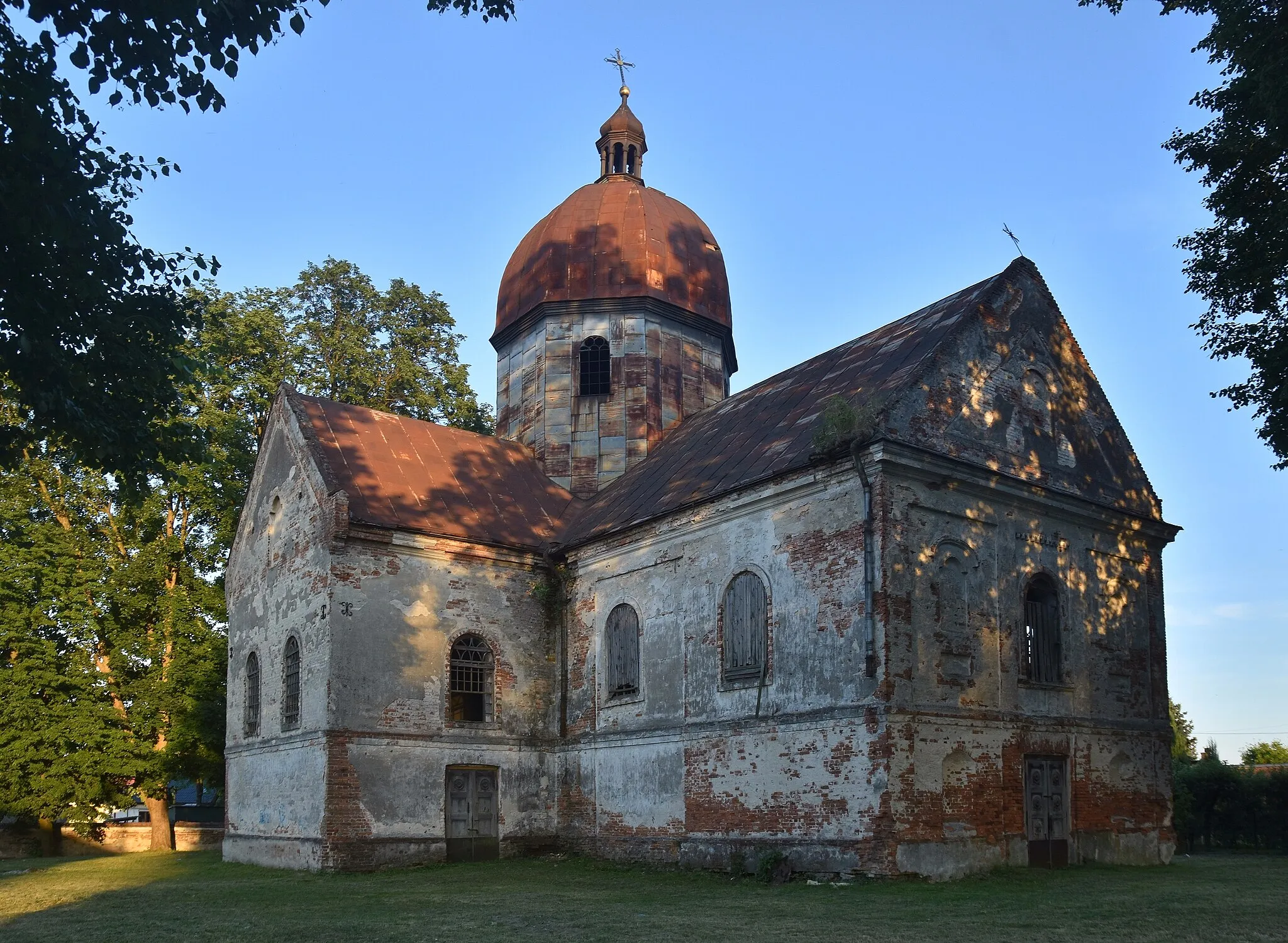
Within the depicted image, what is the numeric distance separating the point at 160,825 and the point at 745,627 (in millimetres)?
Answer: 20189

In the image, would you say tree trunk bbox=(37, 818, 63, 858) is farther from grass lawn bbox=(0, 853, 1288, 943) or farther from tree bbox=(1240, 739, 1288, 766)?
tree bbox=(1240, 739, 1288, 766)

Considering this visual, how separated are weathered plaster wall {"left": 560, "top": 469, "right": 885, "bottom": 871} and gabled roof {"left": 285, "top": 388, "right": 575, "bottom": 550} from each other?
2304 millimetres

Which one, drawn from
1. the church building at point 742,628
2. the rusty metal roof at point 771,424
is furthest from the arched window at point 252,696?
the rusty metal roof at point 771,424

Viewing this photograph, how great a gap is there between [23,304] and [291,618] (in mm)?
13180

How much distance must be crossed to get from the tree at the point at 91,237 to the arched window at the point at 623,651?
433 inches

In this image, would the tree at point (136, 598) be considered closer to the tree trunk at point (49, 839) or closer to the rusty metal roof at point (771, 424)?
the tree trunk at point (49, 839)

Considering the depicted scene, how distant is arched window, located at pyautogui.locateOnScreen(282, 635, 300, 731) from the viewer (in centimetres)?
2206

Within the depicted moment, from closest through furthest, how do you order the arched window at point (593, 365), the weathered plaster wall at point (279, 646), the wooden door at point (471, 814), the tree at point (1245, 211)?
the tree at point (1245, 211) → the weathered plaster wall at point (279, 646) → the wooden door at point (471, 814) → the arched window at point (593, 365)

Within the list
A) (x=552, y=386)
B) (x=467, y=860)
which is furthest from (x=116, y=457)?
(x=552, y=386)

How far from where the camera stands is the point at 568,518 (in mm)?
25188

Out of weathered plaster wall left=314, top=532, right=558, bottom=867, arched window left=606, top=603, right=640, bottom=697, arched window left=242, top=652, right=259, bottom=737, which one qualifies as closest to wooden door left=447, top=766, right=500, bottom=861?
weathered plaster wall left=314, top=532, right=558, bottom=867

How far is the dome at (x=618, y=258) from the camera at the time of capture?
27.9m

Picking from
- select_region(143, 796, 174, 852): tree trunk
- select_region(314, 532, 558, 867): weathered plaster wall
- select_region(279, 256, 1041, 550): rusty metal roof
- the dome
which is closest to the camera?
select_region(279, 256, 1041, 550): rusty metal roof

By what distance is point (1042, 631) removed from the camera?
18.6 meters
